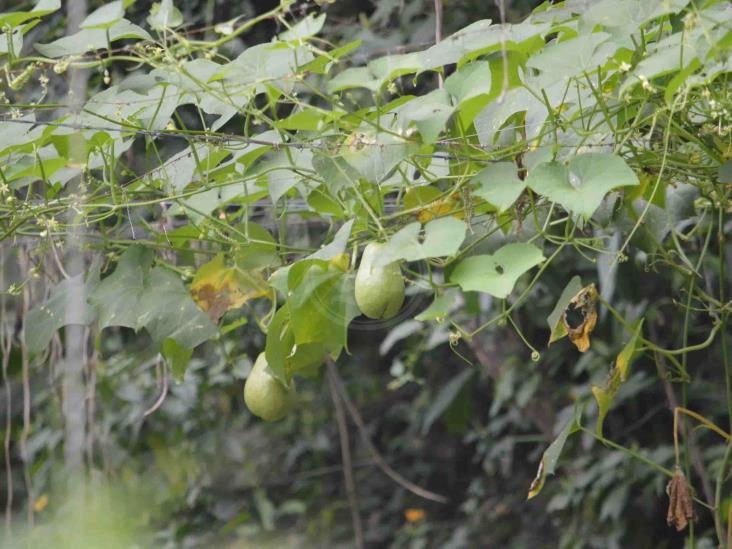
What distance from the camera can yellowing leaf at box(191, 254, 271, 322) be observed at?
1.06 meters

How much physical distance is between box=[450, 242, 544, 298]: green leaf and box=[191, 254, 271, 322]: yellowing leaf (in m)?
0.25

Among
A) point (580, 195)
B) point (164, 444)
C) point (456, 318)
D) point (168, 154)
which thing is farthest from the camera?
point (164, 444)

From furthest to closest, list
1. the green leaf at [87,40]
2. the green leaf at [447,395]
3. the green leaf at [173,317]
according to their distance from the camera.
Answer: the green leaf at [447,395]
the green leaf at [173,317]
the green leaf at [87,40]

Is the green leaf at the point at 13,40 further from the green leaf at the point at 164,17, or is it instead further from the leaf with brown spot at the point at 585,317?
the leaf with brown spot at the point at 585,317

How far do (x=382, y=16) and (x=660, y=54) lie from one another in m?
1.34

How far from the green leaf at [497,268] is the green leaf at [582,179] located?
53mm

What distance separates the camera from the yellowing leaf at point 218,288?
1.06 metres

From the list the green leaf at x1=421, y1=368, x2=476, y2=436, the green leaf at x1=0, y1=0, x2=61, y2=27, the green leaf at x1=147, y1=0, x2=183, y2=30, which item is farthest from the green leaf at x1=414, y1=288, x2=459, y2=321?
the green leaf at x1=421, y1=368, x2=476, y2=436

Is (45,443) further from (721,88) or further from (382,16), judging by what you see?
(721,88)

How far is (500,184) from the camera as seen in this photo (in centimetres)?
89

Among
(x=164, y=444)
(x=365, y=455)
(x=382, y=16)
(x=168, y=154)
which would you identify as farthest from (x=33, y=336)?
(x=365, y=455)

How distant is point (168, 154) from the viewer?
6.79ft

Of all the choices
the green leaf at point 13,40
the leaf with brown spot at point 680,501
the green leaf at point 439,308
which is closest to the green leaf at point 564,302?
the green leaf at point 439,308

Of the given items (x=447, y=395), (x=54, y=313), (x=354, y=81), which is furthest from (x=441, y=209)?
(x=447, y=395)
